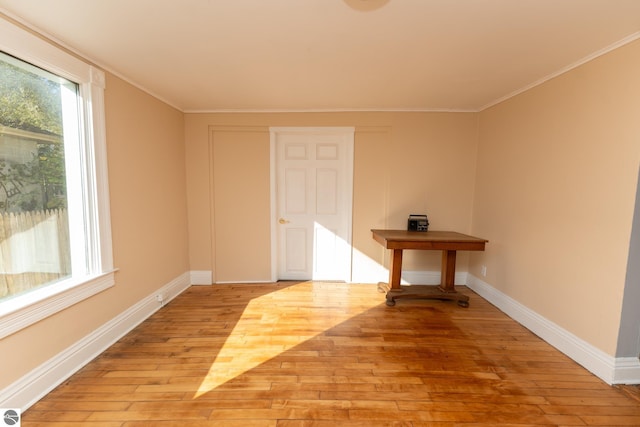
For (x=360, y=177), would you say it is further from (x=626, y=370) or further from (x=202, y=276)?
(x=626, y=370)

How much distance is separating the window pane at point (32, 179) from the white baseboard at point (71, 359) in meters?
0.52

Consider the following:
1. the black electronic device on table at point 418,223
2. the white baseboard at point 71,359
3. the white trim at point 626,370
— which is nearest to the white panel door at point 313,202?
the black electronic device on table at point 418,223

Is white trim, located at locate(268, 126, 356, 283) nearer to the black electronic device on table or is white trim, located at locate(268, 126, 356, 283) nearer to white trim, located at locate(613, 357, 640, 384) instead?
the black electronic device on table

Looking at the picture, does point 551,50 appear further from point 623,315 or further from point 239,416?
point 239,416

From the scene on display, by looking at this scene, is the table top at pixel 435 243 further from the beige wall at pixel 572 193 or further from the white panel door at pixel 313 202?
the white panel door at pixel 313 202

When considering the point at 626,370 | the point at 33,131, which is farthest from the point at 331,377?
the point at 33,131

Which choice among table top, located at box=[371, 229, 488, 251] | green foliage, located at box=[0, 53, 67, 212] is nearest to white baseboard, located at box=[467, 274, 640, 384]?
table top, located at box=[371, 229, 488, 251]

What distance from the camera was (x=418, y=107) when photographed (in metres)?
3.49

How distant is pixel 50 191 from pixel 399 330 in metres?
3.08

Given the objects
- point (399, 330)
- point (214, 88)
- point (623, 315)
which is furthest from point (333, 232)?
point (623, 315)

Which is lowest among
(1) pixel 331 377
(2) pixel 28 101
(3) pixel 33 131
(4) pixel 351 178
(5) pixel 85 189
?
(1) pixel 331 377

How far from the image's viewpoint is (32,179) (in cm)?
186

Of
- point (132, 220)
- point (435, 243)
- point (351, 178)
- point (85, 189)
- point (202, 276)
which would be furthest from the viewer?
Answer: point (202, 276)

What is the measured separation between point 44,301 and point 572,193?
3.94 meters
